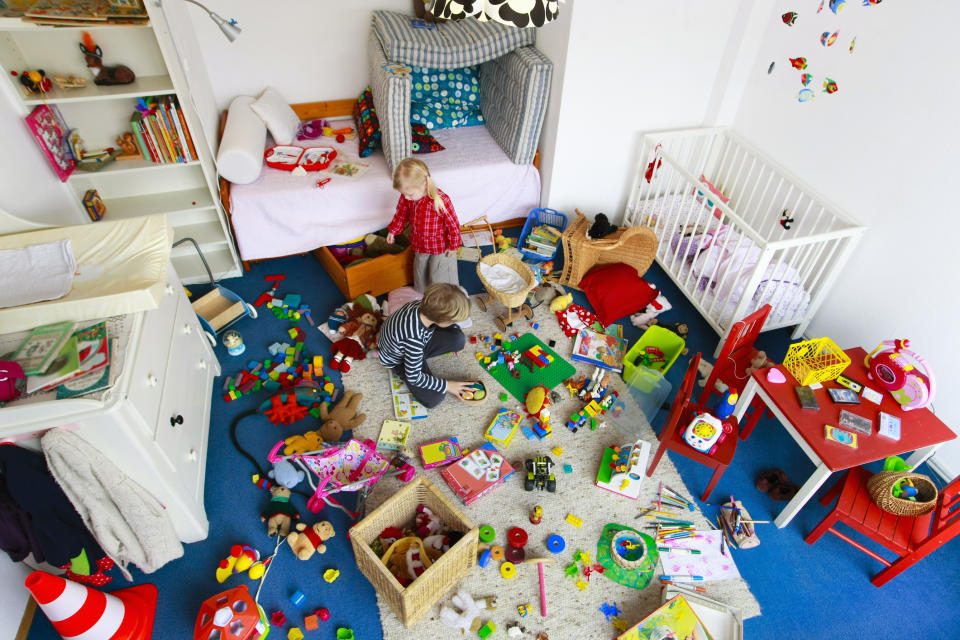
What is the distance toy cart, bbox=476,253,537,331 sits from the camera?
3.23m

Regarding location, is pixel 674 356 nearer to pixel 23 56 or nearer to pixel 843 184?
pixel 843 184

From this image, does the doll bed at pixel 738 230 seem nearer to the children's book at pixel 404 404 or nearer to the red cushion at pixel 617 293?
the red cushion at pixel 617 293

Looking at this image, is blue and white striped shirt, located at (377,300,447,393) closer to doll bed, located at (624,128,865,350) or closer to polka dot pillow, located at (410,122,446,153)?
polka dot pillow, located at (410,122,446,153)

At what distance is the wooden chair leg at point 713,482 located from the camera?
2.46 metres

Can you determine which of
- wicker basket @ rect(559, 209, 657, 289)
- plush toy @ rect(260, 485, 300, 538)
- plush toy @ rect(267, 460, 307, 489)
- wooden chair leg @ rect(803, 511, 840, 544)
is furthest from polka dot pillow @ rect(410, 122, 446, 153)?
wooden chair leg @ rect(803, 511, 840, 544)

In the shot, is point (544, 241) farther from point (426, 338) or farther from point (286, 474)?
point (286, 474)

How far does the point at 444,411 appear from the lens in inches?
116

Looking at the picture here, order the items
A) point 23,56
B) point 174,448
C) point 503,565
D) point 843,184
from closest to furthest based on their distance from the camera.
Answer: point 174,448
point 503,565
point 23,56
point 843,184

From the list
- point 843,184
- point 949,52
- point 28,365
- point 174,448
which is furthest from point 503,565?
point 949,52

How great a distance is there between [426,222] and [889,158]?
2384 mm

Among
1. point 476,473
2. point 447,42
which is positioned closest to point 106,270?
point 476,473

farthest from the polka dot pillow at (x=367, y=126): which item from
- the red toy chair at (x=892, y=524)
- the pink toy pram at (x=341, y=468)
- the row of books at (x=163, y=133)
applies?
the red toy chair at (x=892, y=524)

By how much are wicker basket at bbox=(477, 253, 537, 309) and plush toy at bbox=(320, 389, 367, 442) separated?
96cm

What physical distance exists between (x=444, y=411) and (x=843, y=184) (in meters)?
2.50
